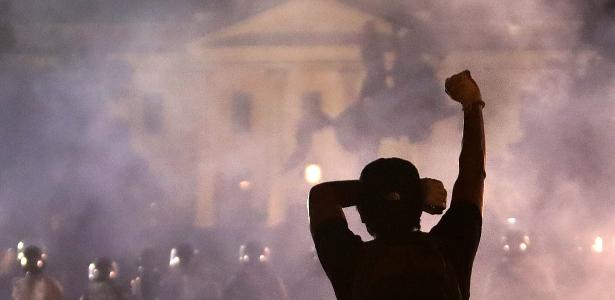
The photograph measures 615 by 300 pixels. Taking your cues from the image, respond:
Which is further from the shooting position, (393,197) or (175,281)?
(175,281)

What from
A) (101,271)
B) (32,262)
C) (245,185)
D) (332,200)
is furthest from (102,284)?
(245,185)

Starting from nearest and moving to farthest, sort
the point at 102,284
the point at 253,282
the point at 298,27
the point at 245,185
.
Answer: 1. the point at 102,284
2. the point at 253,282
3. the point at 245,185
4. the point at 298,27

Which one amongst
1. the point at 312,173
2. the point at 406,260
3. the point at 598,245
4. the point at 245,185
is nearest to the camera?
the point at 406,260

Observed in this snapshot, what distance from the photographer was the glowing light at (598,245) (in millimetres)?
10231

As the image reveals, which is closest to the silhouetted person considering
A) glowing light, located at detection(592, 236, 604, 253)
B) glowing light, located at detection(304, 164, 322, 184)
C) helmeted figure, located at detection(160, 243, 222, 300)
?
helmeted figure, located at detection(160, 243, 222, 300)

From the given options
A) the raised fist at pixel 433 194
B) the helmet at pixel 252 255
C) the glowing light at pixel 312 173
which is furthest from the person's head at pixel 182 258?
the glowing light at pixel 312 173

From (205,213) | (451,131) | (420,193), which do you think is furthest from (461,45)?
(420,193)

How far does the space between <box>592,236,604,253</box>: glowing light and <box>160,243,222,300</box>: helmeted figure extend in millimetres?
5255

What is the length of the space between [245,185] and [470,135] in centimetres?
1857

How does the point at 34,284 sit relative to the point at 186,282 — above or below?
below

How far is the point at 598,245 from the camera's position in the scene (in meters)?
10.4

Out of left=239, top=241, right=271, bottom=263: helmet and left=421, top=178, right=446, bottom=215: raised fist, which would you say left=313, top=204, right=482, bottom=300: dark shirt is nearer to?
left=421, top=178, right=446, bottom=215: raised fist

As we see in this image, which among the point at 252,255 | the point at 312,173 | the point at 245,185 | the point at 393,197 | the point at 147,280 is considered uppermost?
the point at 312,173

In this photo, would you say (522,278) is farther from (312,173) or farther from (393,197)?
(312,173)
